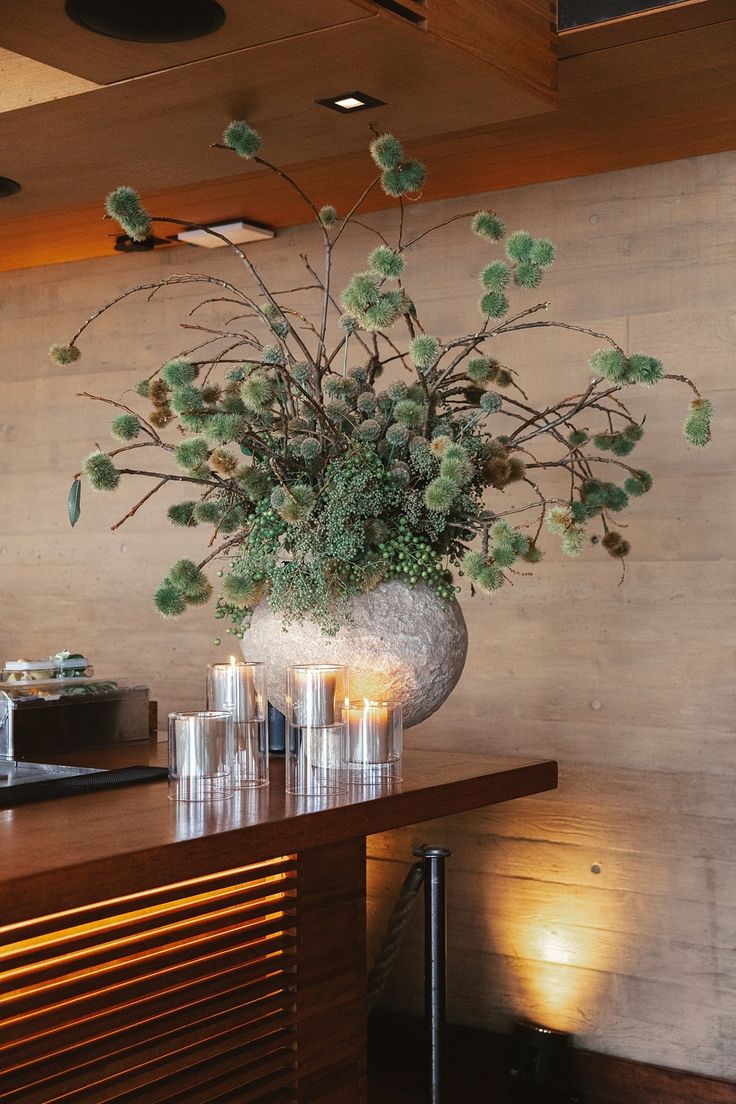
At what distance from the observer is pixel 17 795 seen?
72.3 inches

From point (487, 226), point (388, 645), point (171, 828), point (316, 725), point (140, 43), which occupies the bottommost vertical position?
point (171, 828)

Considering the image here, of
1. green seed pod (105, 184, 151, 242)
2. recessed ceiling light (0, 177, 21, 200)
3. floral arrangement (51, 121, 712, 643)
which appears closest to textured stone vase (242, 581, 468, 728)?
floral arrangement (51, 121, 712, 643)

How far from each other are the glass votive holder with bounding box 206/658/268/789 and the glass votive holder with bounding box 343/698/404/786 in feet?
0.44

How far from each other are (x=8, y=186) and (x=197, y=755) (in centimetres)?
162

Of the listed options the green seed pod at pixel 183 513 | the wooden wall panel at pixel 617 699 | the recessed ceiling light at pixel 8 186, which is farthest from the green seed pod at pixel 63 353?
the wooden wall panel at pixel 617 699

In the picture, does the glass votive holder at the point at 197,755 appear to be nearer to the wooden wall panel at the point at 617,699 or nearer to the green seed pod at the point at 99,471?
the green seed pod at the point at 99,471

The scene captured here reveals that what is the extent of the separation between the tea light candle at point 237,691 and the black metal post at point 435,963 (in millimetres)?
538

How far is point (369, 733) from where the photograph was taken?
6.49 feet

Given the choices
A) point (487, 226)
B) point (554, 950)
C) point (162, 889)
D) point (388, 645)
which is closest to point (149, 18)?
point (487, 226)

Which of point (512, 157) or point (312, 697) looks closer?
point (312, 697)

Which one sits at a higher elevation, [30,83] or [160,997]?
[30,83]

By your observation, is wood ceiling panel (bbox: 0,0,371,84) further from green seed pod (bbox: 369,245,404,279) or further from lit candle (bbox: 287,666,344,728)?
lit candle (bbox: 287,666,344,728)

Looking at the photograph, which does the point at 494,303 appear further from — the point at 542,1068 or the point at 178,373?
the point at 542,1068

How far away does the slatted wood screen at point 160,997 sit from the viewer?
5.08 ft
